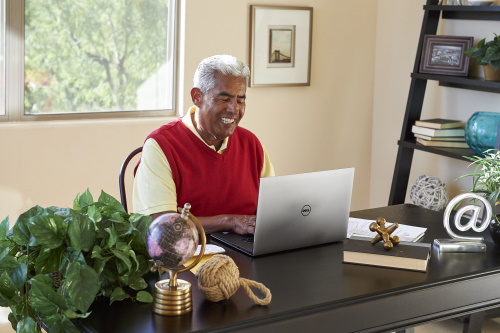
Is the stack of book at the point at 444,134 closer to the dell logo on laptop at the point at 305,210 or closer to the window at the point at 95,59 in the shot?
the window at the point at 95,59

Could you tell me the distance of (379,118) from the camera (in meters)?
5.05

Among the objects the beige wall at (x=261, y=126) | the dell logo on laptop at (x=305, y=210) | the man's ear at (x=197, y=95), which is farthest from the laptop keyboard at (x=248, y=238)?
the beige wall at (x=261, y=126)

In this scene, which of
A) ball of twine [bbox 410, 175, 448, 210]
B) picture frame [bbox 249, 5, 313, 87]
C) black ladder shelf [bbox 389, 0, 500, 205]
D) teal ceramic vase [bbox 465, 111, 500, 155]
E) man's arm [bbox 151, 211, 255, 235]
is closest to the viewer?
man's arm [bbox 151, 211, 255, 235]

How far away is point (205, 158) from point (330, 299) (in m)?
1.09

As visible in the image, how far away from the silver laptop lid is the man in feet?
1.35

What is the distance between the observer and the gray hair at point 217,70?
2881mm

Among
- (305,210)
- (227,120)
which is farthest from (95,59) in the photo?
(305,210)

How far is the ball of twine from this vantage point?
4266mm

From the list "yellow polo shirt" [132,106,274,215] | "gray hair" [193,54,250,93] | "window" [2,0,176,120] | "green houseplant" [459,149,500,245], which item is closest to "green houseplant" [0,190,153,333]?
"yellow polo shirt" [132,106,274,215]

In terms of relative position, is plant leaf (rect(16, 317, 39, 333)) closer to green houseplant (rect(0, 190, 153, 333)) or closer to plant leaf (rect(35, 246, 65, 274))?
green houseplant (rect(0, 190, 153, 333))

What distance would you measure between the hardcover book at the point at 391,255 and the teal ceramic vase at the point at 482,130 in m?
1.84

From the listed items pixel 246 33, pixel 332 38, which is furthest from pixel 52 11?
pixel 332 38

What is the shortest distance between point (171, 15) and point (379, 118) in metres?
1.58

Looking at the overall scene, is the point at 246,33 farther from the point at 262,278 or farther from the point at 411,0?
the point at 262,278
